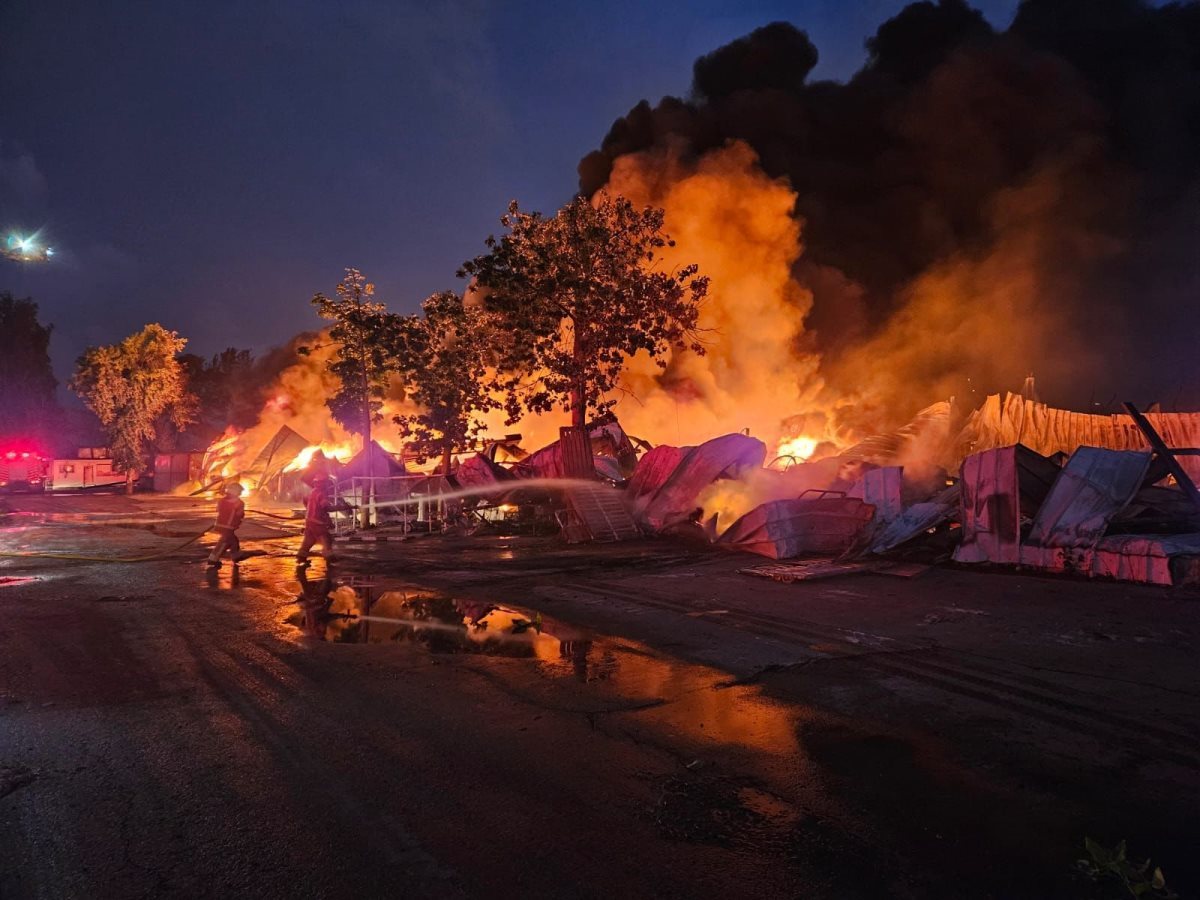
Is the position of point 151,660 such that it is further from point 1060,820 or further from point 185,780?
point 1060,820

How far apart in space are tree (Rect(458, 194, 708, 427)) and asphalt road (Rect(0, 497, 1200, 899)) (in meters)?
10.5

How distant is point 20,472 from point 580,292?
37.9 m

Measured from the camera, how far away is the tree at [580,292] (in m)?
17.4

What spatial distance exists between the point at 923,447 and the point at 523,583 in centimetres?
1679

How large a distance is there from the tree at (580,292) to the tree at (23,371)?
58.4m

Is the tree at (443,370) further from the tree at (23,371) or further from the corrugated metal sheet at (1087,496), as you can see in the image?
the tree at (23,371)

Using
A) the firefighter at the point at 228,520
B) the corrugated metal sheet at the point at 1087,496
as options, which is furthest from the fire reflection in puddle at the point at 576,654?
the corrugated metal sheet at the point at 1087,496

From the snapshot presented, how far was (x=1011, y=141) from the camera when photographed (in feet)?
95.0

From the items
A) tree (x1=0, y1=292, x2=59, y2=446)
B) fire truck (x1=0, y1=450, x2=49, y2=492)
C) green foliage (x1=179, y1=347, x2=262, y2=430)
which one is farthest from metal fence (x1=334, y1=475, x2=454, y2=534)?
tree (x1=0, y1=292, x2=59, y2=446)

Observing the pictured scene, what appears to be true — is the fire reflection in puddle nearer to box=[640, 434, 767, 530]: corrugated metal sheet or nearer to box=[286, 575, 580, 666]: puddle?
box=[286, 575, 580, 666]: puddle

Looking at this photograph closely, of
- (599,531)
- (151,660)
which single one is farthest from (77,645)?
(599,531)

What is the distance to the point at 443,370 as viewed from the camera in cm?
2192

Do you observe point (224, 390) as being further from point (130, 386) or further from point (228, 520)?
point (228, 520)

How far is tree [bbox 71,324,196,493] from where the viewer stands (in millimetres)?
39531
